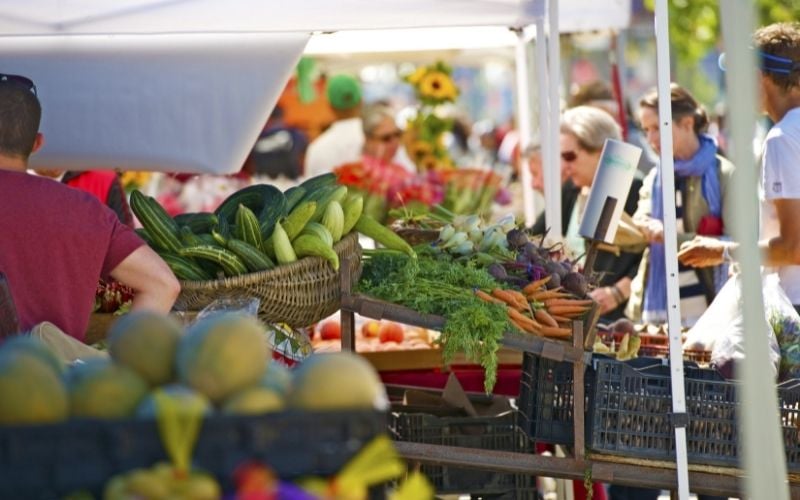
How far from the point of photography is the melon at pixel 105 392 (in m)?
2.00

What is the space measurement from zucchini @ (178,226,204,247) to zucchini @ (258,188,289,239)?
231 millimetres

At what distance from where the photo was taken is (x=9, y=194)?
347 cm

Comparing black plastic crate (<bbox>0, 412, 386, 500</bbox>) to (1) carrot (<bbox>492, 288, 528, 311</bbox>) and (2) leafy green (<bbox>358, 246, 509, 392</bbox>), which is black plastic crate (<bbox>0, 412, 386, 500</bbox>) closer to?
(2) leafy green (<bbox>358, 246, 509, 392</bbox>)

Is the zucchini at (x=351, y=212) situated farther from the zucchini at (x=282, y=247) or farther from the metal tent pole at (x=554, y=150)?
the metal tent pole at (x=554, y=150)

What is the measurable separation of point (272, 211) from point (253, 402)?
2.43 m

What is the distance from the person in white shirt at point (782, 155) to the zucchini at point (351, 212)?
4.85 feet

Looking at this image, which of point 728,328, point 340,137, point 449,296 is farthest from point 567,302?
point 340,137

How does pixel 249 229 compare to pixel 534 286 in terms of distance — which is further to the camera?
pixel 534 286

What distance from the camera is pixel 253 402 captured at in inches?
78.0

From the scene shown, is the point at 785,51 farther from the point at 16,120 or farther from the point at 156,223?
the point at 16,120

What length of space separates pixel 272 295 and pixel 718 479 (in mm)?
1608

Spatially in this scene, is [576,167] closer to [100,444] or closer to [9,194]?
[9,194]

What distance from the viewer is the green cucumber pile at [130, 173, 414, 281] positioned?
411 cm

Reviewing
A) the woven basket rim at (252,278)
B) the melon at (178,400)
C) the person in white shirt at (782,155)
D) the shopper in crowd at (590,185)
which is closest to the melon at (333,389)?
the melon at (178,400)
